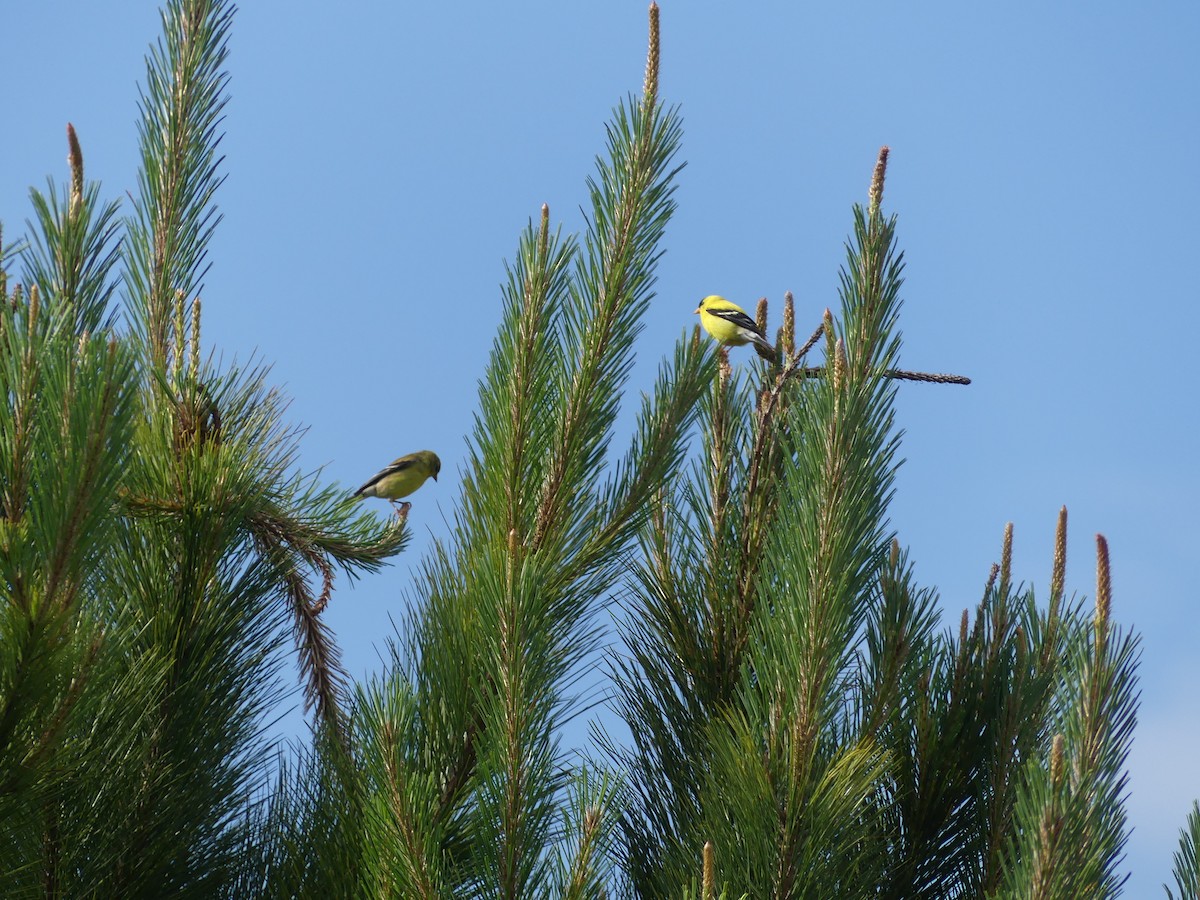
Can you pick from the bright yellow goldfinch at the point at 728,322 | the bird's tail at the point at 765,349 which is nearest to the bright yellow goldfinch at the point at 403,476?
the bright yellow goldfinch at the point at 728,322

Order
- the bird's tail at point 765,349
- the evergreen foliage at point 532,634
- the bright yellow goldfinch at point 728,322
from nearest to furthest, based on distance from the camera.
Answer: the evergreen foliage at point 532,634
the bird's tail at point 765,349
the bright yellow goldfinch at point 728,322

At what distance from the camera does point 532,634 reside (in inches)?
112

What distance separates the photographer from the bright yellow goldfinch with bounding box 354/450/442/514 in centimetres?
902

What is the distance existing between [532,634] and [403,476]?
6.59m

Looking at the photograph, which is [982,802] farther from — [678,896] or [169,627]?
[169,627]

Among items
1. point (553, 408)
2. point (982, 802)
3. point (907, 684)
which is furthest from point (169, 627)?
point (982, 802)

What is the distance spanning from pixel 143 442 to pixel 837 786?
1.99m

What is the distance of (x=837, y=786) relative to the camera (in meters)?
2.71

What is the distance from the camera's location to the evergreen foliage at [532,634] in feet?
7.73

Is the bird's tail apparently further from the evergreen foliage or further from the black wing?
the black wing

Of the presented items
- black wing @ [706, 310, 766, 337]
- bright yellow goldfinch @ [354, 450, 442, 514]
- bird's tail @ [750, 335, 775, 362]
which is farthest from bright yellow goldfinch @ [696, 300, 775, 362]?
bird's tail @ [750, 335, 775, 362]

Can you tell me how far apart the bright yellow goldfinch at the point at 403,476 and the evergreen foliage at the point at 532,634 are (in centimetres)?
500

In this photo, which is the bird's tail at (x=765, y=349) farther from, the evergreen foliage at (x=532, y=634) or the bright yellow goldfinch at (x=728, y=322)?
the bright yellow goldfinch at (x=728, y=322)

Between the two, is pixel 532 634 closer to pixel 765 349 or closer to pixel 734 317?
pixel 765 349
